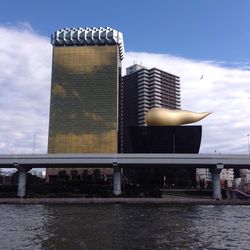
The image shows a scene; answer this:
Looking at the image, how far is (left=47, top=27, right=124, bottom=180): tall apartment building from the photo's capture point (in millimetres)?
170875

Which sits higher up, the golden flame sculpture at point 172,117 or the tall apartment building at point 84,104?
the tall apartment building at point 84,104

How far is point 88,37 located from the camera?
7195 inches

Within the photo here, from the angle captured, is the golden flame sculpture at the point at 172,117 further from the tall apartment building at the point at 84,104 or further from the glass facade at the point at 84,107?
the glass facade at the point at 84,107

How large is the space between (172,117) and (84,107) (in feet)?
167

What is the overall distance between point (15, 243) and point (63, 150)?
14609 centimetres

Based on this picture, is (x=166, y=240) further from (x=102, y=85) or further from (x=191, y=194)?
(x=102, y=85)

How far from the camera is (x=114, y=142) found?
6708 inches

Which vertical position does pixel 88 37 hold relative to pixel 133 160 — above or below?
above

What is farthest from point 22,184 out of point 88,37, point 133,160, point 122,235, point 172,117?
point 88,37

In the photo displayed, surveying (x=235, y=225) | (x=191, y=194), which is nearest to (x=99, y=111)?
(x=191, y=194)

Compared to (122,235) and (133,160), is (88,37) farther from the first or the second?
(122,235)

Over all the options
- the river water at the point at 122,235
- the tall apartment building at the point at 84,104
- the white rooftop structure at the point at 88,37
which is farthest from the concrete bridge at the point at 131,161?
the white rooftop structure at the point at 88,37

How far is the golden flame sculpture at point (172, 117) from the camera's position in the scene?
13062 cm

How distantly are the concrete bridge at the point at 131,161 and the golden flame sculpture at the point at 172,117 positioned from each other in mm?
37377
